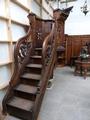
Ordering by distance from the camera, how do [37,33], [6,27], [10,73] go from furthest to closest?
[37,33] < [10,73] < [6,27]

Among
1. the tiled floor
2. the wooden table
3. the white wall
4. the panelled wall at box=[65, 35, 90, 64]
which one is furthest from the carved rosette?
the white wall

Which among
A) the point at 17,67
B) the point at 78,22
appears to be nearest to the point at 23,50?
the point at 17,67

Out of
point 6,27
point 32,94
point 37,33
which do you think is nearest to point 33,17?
point 37,33

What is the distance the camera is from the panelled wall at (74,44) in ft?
23.3

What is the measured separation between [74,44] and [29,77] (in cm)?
492

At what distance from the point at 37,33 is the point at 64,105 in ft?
6.44

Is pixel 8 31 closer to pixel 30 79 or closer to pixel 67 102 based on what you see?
pixel 30 79

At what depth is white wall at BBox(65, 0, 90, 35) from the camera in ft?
23.3

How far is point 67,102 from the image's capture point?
315 centimetres

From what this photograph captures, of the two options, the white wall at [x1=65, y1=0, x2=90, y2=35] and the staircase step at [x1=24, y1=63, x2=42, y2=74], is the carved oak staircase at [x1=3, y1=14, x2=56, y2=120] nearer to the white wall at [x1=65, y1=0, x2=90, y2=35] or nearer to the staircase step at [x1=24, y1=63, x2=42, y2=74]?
the staircase step at [x1=24, y1=63, x2=42, y2=74]

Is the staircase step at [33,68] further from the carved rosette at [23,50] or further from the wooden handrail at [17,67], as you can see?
the carved rosette at [23,50]

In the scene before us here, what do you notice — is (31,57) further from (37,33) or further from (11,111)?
(11,111)

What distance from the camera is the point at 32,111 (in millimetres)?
2309

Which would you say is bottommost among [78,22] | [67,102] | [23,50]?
[67,102]
